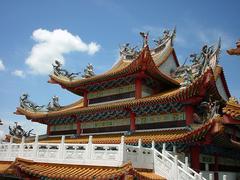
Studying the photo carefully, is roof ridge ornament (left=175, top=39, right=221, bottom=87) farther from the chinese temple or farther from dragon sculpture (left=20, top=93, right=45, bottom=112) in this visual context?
dragon sculpture (left=20, top=93, right=45, bottom=112)

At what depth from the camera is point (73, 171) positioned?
448 inches

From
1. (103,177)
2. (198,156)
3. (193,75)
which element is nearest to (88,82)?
(193,75)

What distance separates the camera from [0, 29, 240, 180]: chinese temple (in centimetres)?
1177

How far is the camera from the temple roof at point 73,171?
1009 centimetres

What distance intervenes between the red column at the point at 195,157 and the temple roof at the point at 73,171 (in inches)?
119

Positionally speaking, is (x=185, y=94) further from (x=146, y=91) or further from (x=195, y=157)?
(x=146, y=91)

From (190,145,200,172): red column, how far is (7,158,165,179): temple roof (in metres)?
3.03

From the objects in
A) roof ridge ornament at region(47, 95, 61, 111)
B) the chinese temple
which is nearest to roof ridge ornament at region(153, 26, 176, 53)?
the chinese temple

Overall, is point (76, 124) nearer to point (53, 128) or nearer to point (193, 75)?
point (53, 128)

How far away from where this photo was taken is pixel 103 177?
10.1 m

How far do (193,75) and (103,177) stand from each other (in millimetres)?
8348

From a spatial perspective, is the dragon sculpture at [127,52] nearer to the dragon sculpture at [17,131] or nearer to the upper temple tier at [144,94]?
the upper temple tier at [144,94]

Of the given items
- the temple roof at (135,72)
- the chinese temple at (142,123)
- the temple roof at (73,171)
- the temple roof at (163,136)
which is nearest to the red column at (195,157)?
the chinese temple at (142,123)

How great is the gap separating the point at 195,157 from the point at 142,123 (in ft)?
12.9
